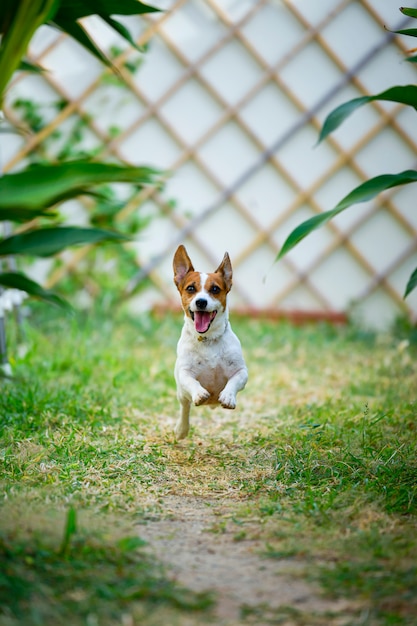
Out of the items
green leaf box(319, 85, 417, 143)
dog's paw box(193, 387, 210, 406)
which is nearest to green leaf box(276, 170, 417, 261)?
green leaf box(319, 85, 417, 143)

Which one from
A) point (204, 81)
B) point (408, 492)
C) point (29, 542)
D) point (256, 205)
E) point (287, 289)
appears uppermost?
point (204, 81)

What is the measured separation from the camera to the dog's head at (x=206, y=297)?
2207mm

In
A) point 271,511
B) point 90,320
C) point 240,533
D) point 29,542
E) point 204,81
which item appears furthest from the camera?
point 204,81

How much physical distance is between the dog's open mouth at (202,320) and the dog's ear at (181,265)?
19 cm

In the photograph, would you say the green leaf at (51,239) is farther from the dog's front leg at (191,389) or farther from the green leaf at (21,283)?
the dog's front leg at (191,389)

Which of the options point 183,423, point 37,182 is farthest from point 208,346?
point 37,182

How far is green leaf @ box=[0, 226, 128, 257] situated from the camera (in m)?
1.63

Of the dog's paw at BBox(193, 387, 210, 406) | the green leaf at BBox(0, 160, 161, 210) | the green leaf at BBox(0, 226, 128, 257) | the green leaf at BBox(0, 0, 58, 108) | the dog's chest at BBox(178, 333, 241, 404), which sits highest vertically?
the green leaf at BBox(0, 0, 58, 108)

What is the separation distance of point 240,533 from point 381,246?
3322 millimetres

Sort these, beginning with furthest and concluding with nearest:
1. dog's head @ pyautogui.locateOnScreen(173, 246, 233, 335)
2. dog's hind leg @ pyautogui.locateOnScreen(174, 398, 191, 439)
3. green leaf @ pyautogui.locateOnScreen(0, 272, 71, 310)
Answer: dog's hind leg @ pyautogui.locateOnScreen(174, 398, 191, 439) → dog's head @ pyautogui.locateOnScreen(173, 246, 233, 335) → green leaf @ pyautogui.locateOnScreen(0, 272, 71, 310)

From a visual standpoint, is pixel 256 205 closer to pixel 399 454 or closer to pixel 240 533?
pixel 399 454

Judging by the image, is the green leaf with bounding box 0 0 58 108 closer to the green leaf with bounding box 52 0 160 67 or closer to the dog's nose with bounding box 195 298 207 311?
the green leaf with bounding box 52 0 160 67

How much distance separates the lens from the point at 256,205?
15.7ft

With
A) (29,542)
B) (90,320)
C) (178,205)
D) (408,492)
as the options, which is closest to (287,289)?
(178,205)
